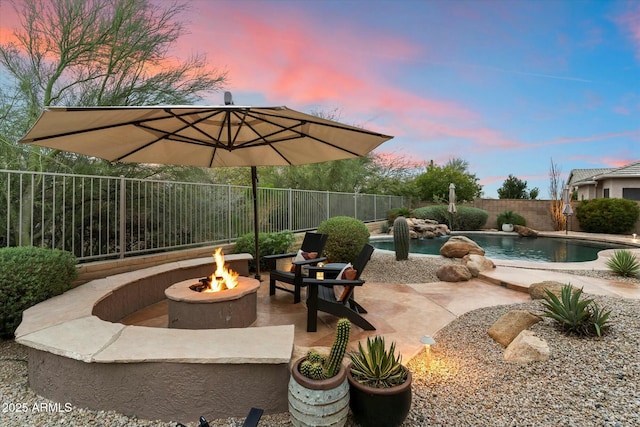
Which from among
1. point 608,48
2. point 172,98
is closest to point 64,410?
point 172,98

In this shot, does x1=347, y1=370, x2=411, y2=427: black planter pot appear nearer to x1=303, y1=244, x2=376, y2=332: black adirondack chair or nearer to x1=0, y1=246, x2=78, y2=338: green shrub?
x1=303, y1=244, x2=376, y2=332: black adirondack chair

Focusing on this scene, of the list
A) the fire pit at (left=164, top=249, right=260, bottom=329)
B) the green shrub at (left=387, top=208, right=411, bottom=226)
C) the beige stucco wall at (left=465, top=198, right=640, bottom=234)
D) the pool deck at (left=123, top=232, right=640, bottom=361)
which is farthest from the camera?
the beige stucco wall at (left=465, top=198, right=640, bottom=234)

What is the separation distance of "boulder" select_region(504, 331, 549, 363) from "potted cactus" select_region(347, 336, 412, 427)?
1352 mm

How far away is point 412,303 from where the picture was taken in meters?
4.38

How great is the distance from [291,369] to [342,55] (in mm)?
9470

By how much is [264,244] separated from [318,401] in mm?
4833

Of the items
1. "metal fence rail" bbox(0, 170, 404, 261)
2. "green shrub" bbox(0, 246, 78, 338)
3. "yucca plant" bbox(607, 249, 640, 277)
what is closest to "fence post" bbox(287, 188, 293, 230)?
"metal fence rail" bbox(0, 170, 404, 261)

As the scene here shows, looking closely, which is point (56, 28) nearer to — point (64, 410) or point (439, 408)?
point (64, 410)

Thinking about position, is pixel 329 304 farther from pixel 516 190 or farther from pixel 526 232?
pixel 516 190

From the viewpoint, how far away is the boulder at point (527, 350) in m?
2.55

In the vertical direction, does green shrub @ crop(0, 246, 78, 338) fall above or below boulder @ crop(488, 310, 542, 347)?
above

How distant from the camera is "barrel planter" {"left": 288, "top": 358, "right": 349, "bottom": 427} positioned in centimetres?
171

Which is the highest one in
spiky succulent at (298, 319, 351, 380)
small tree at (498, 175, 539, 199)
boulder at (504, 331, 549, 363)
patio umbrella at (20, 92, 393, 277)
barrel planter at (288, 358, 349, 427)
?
small tree at (498, 175, 539, 199)

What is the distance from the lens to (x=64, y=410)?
205 centimetres
